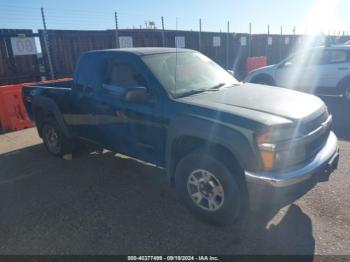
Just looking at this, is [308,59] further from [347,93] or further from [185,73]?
[185,73]

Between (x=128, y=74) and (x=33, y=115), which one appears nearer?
(x=128, y=74)

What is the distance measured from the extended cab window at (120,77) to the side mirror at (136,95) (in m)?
0.28

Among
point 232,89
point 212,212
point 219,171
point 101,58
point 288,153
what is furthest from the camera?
point 101,58

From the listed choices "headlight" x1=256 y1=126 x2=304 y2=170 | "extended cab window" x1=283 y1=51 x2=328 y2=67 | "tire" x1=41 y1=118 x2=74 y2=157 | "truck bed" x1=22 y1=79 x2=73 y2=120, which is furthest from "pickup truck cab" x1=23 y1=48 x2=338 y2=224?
"extended cab window" x1=283 y1=51 x2=328 y2=67

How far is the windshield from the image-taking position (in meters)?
3.68

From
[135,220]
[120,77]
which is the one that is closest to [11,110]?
[120,77]

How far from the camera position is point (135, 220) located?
354 cm

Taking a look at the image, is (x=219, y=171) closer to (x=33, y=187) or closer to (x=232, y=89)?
(x=232, y=89)

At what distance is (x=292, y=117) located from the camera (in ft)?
9.70

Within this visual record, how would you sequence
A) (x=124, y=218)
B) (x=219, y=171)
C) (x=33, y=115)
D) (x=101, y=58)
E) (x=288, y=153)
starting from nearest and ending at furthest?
(x=288, y=153), (x=219, y=171), (x=124, y=218), (x=101, y=58), (x=33, y=115)

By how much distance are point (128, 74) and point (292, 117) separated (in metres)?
2.12

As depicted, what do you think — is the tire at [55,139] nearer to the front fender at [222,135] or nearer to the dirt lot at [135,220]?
the dirt lot at [135,220]

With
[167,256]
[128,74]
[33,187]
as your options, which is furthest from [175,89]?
[33,187]

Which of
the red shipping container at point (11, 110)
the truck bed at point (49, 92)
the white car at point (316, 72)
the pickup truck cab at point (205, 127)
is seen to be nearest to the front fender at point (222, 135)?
the pickup truck cab at point (205, 127)
